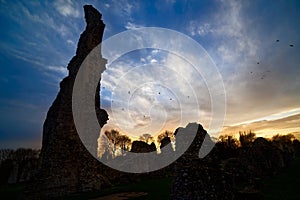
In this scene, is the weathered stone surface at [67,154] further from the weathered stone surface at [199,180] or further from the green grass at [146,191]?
the weathered stone surface at [199,180]

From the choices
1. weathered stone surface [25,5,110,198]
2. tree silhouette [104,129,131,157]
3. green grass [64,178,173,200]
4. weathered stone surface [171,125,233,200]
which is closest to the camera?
weathered stone surface [171,125,233,200]

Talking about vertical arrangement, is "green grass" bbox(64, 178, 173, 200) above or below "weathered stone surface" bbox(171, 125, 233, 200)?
below

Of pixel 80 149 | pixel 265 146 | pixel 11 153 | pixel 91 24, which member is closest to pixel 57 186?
pixel 80 149

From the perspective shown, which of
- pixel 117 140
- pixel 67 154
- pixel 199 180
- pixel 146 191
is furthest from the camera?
pixel 117 140

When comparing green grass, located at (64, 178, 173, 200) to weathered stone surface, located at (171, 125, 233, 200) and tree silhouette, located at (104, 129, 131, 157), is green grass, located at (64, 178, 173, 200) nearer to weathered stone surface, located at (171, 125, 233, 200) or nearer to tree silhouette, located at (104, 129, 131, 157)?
weathered stone surface, located at (171, 125, 233, 200)

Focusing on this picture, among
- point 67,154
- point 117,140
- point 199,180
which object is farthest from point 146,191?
point 117,140

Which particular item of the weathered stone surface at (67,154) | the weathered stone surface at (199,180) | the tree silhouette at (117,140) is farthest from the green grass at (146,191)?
the tree silhouette at (117,140)

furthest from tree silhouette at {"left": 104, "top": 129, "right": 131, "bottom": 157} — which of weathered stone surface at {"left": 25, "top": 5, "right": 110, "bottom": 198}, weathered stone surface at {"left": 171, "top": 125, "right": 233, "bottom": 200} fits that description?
weathered stone surface at {"left": 171, "top": 125, "right": 233, "bottom": 200}

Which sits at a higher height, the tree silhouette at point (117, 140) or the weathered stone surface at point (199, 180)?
the tree silhouette at point (117, 140)

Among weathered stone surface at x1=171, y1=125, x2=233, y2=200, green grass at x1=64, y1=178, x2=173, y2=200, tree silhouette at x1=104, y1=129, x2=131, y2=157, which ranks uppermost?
tree silhouette at x1=104, y1=129, x2=131, y2=157

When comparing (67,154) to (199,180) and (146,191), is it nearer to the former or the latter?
(146,191)

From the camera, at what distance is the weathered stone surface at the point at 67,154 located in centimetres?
1280

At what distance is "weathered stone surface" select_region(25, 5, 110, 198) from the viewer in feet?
42.0

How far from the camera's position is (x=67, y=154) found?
13.9 m
